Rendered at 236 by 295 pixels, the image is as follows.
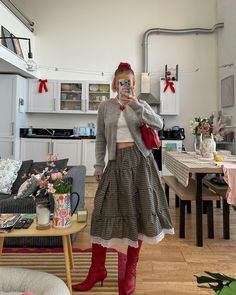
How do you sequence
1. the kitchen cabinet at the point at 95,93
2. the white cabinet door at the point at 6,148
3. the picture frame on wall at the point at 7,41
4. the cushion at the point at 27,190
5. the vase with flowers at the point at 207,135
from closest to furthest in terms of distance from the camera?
the cushion at the point at 27,190, the vase with flowers at the point at 207,135, the picture frame on wall at the point at 7,41, the white cabinet door at the point at 6,148, the kitchen cabinet at the point at 95,93

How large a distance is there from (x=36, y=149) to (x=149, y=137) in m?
4.23

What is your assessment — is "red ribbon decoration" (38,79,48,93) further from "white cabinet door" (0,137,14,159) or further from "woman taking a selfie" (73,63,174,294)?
"woman taking a selfie" (73,63,174,294)

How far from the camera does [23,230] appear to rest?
159cm

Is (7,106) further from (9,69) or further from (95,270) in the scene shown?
(95,270)

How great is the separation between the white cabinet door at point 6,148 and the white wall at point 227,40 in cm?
415

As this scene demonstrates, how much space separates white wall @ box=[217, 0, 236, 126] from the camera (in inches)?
198

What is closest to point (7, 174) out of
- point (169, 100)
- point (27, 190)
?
point (27, 190)

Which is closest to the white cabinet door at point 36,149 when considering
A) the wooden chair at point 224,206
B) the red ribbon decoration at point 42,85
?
the red ribbon decoration at point 42,85

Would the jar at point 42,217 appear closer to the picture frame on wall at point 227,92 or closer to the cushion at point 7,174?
the cushion at point 7,174

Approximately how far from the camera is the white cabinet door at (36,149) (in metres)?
5.46

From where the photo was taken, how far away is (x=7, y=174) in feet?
9.51

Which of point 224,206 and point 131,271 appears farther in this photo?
point 224,206

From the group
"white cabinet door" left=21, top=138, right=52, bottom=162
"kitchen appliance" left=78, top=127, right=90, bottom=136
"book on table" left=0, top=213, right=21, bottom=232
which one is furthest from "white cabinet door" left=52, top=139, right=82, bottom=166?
"book on table" left=0, top=213, right=21, bottom=232

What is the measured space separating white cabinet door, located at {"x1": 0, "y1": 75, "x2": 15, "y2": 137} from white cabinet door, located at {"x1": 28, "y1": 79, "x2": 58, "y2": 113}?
60cm
